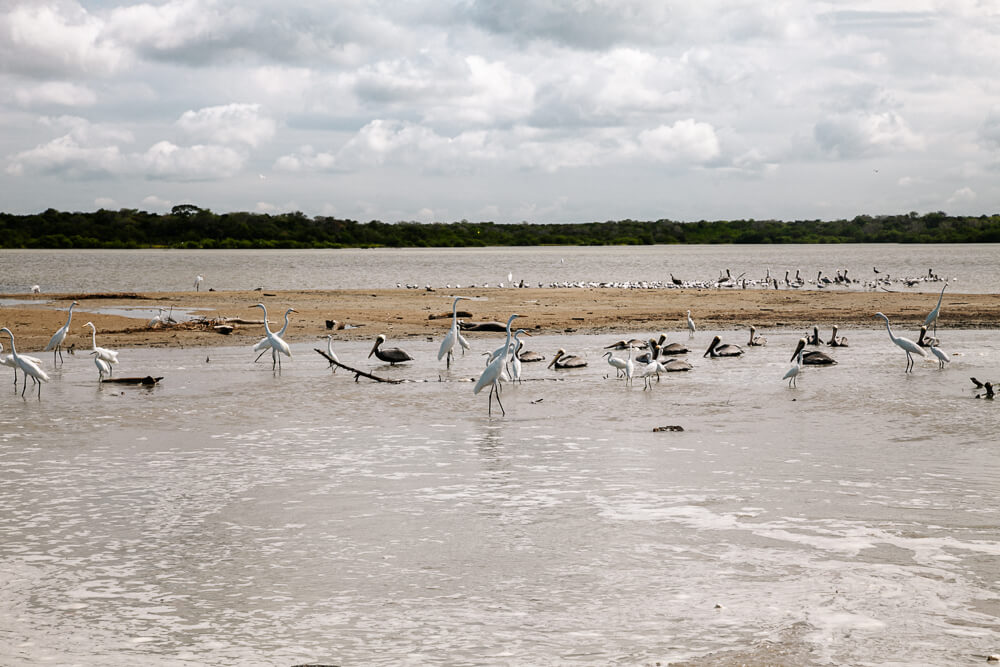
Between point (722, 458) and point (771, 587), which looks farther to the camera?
point (722, 458)

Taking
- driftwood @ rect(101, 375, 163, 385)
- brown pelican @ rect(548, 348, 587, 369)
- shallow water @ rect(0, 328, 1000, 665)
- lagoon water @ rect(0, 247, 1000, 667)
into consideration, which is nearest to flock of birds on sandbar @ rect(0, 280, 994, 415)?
brown pelican @ rect(548, 348, 587, 369)

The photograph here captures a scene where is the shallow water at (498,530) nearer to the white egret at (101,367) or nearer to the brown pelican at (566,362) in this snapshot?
the white egret at (101,367)

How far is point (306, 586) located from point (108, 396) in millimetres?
8491

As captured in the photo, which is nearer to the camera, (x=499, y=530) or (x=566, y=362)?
(x=499, y=530)

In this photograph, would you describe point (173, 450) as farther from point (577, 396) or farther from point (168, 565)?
point (577, 396)

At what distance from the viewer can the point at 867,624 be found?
524 centimetres

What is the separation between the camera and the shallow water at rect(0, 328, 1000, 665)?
5.11m

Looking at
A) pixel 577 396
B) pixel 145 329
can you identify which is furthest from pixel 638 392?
pixel 145 329

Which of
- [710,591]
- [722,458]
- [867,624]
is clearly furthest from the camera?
[722,458]

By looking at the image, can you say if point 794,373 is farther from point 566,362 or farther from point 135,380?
point 135,380

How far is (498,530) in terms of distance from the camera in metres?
7.01

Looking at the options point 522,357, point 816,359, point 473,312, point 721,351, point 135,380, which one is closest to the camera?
point 135,380

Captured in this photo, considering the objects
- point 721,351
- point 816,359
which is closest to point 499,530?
point 816,359

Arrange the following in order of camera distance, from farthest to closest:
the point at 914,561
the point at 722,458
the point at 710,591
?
the point at 722,458
the point at 914,561
the point at 710,591
